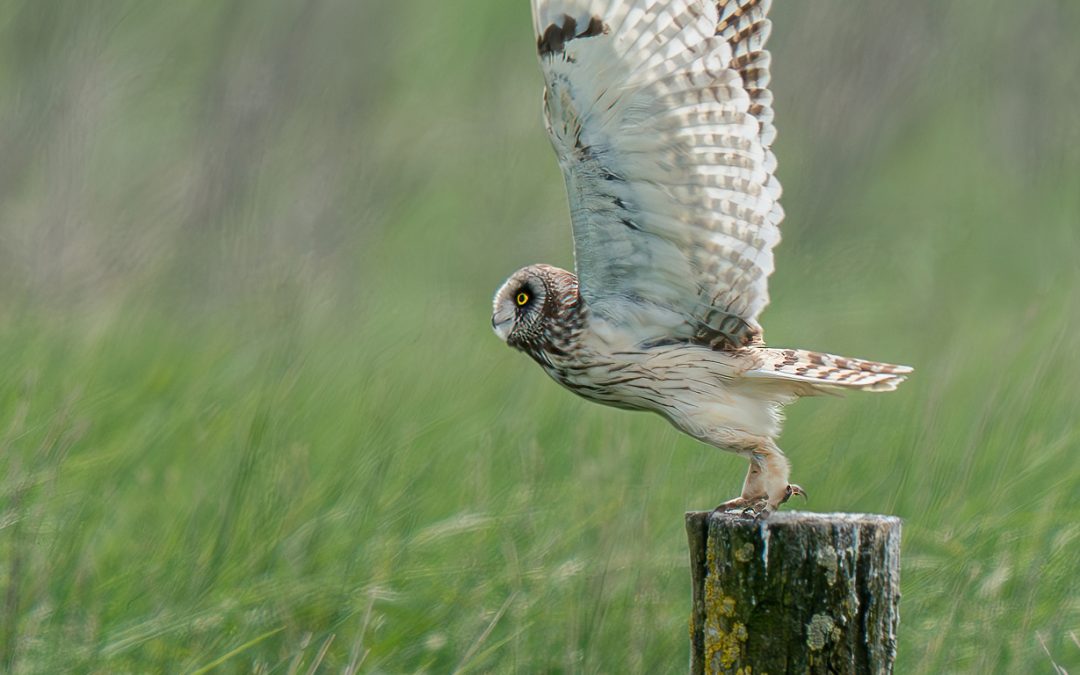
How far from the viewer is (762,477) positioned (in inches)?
133

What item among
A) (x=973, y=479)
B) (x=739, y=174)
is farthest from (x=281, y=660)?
(x=973, y=479)

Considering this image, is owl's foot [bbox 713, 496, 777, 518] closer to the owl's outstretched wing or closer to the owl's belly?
the owl's belly

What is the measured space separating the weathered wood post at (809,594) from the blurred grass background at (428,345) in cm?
105

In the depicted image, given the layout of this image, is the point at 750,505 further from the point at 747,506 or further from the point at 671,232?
the point at 671,232

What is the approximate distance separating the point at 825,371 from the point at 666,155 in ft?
2.18

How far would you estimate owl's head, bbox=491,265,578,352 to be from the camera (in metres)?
3.56

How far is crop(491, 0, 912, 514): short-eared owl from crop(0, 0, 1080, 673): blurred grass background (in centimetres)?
85

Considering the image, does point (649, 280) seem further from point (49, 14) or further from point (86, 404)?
point (49, 14)

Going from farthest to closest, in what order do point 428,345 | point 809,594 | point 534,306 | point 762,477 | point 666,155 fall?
point 428,345, point 534,306, point 762,477, point 666,155, point 809,594

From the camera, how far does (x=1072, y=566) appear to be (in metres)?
4.40

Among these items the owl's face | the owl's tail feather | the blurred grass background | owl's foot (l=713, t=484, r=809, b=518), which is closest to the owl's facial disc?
the owl's face

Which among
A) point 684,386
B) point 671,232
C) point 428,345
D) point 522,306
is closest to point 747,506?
point 684,386

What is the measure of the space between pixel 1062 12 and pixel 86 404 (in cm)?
711

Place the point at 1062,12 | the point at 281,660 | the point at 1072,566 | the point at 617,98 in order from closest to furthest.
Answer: the point at 617,98
the point at 281,660
the point at 1072,566
the point at 1062,12
